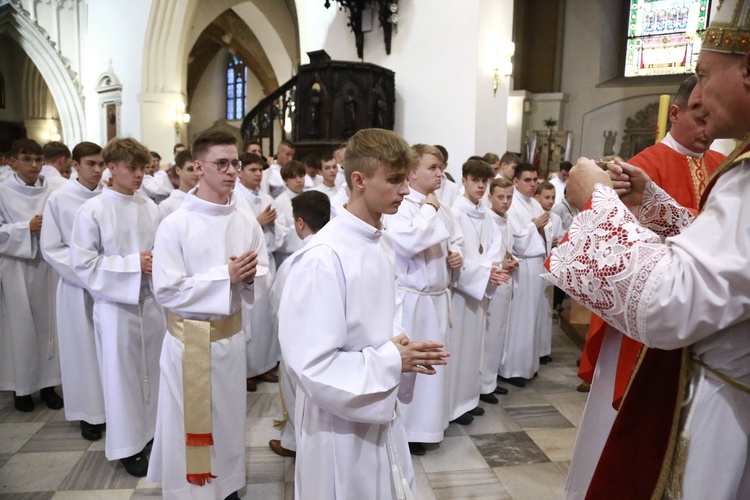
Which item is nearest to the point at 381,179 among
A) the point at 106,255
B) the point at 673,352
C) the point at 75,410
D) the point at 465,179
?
the point at 673,352

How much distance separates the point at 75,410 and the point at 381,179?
10.4 ft

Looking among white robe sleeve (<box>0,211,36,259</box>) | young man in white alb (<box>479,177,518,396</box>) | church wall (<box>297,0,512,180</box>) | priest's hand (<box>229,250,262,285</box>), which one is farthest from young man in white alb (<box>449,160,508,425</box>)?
church wall (<box>297,0,512,180</box>)

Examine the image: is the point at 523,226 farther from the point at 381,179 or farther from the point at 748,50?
the point at 748,50

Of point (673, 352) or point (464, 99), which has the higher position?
point (464, 99)

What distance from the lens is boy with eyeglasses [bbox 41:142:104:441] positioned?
3746mm

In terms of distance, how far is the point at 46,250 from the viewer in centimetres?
367

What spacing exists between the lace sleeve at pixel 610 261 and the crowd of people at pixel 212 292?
2.50 feet

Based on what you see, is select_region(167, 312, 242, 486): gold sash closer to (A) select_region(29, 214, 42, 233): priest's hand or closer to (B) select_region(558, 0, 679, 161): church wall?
(A) select_region(29, 214, 42, 233): priest's hand

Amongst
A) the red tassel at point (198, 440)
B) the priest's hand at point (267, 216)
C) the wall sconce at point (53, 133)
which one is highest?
the wall sconce at point (53, 133)

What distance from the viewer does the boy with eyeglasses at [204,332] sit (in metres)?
2.69

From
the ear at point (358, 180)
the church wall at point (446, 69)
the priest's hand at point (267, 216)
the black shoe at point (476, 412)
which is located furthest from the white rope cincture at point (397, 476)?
the church wall at point (446, 69)

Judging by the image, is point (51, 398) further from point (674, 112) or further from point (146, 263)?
point (674, 112)

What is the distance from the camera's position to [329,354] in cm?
173

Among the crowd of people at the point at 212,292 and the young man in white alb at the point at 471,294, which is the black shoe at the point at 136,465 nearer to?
the crowd of people at the point at 212,292
